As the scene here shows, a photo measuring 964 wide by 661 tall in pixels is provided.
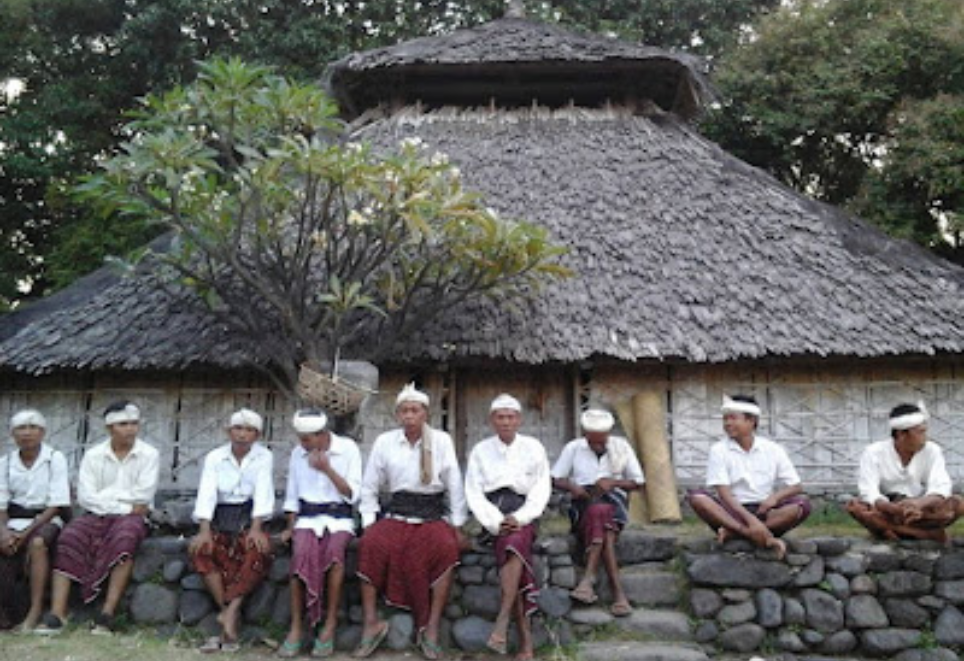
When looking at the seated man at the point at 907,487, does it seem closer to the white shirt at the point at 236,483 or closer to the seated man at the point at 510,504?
the seated man at the point at 510,504

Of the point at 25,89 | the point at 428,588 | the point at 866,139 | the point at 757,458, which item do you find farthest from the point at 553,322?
the point at 25,89

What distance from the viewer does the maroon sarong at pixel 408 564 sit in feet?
17.0

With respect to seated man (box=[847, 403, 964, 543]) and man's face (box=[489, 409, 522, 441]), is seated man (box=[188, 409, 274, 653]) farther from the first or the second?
seated man (box=[847, 403, 964, 543])

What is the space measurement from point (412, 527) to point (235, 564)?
1236 mm

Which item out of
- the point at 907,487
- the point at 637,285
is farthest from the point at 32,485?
the point at 907,487

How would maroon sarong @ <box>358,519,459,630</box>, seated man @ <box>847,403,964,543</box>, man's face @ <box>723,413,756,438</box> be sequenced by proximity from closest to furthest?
maroon sarong @ <box>358,519,459,630</box>
seated man @ <box>847,403,964,543</box>
man's face @ <box>723,413,756,438</box>

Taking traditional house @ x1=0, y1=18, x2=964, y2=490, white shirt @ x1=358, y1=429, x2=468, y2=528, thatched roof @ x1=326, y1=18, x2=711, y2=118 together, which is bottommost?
white shirt @ x1=358, y1=429, x2=468, y2=528

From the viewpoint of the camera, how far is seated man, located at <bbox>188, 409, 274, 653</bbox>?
5.35m

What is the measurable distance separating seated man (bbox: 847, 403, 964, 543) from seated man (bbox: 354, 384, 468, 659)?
2776 mm

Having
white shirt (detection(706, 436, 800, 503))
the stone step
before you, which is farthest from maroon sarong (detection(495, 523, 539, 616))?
white shirt (detection(706, 436, 800, 503))

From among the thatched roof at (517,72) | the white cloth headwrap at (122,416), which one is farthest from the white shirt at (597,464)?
the thatched roof at (517,72)

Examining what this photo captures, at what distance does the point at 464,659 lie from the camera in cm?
509

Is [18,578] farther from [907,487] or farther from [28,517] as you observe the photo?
[907,487]

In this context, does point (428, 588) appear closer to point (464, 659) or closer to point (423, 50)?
point (464, 659)
